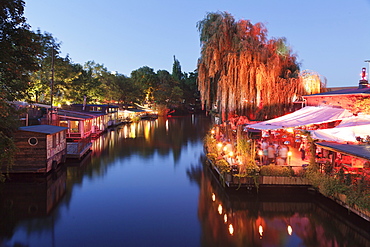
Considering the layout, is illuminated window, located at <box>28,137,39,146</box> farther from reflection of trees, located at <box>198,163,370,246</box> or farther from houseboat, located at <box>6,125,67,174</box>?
reflection of trees, located at <box>198,163,370,246</box>

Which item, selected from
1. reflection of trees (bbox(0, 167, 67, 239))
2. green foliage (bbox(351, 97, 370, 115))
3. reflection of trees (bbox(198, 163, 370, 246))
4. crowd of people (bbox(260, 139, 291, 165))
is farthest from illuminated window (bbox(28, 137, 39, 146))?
green foliage (bbox(351, 97, 370, 115))

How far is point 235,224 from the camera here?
11.6 meters

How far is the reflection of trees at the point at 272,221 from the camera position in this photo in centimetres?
1023

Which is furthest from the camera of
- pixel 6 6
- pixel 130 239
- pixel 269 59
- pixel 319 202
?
pixel 269 59

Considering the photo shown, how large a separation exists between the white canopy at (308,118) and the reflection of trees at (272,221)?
3.76 metres

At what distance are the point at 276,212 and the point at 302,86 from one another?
467 inches

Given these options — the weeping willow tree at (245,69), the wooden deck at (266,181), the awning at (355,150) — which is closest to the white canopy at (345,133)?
the awning at (355,150)

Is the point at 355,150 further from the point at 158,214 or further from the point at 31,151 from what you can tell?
the point at 31,151

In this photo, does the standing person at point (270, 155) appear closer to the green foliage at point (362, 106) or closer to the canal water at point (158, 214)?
the canal water at point (158, 214)

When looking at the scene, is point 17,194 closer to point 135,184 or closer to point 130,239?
point 135,184

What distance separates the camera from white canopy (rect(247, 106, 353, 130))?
16.3 meters

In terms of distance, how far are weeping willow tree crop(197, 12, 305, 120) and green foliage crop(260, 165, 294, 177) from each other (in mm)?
7605

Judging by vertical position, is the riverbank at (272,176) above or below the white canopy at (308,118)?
below

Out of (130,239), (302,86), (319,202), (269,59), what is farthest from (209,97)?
(130,239)
